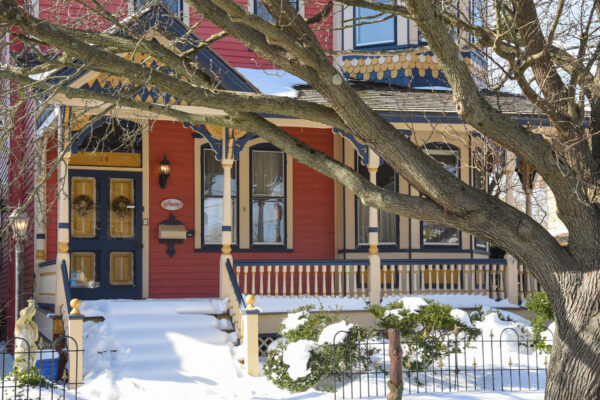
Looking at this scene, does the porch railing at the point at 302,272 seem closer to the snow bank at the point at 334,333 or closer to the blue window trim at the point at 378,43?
the snow bank at the point at 334,333

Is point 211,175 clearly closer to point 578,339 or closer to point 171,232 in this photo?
point 171,232

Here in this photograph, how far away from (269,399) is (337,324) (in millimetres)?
1446

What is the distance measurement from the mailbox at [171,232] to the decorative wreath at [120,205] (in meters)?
0.74

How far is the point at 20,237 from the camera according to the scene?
12477 mm

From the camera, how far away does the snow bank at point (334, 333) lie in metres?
10.8

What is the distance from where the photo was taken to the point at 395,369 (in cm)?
802

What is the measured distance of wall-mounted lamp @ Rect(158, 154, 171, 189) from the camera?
49.0 ft

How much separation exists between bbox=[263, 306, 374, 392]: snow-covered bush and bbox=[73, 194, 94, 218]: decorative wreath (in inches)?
206

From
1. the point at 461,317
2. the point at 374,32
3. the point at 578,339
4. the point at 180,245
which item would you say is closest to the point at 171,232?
the point at 180,245

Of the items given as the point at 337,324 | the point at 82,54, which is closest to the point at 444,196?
the point at 82,54

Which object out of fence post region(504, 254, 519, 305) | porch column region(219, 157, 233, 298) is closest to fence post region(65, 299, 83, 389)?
porch column region(219, 157, 233, 298)

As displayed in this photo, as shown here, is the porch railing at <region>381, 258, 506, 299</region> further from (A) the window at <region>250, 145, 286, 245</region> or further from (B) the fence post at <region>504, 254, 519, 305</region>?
(A) the window at <region>250, 145, 286, 245</region>

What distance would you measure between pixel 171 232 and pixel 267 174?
2.28m

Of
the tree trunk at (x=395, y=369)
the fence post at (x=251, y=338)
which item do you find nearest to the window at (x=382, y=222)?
the fence post at (x=251, y=338)
